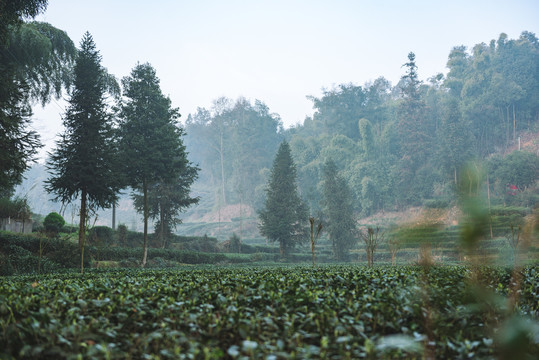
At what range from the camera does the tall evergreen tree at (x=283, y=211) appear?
36.7m

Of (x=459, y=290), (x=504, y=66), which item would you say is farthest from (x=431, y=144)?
(x=459, y=290)

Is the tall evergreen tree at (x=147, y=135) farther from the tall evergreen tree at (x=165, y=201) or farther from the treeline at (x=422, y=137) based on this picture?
the treeline at (x=422, y=137)

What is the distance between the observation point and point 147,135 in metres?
25.6

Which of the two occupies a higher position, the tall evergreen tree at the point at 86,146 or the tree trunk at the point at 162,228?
the tall evergreen tree at the point at 86,146

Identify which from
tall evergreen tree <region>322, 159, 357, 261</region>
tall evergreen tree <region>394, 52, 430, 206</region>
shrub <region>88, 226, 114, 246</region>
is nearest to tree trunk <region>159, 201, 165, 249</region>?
shrub <region>88, 226, 114, 246</region>

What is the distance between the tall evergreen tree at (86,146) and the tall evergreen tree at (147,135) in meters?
2.09

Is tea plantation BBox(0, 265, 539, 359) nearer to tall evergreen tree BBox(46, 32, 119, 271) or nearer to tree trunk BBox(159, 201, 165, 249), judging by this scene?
tall evergreen tree BBox(46, 32, 119, 271)

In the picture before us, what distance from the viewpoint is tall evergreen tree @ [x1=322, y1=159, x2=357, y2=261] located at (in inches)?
1556

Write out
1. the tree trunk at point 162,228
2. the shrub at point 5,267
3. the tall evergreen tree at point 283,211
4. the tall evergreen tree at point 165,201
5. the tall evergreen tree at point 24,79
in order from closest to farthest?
the tall evergreen tree at point 24,79 < the shrub at point 5,267 < the tree trunk at point 162,228 < the tall evergreen tree at point 165,201 < the tall evergreen tree at point 283,211

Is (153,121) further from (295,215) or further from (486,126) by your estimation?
(486,126)

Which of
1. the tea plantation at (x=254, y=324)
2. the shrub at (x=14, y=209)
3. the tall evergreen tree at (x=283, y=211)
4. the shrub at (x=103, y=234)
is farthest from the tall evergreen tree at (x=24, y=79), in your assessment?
the tall evergreen tree at (x=283, y=211)

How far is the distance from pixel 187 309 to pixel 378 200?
199 feet

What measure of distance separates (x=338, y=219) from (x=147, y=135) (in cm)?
2176

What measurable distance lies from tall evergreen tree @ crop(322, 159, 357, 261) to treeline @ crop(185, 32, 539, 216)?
52.4 ft
